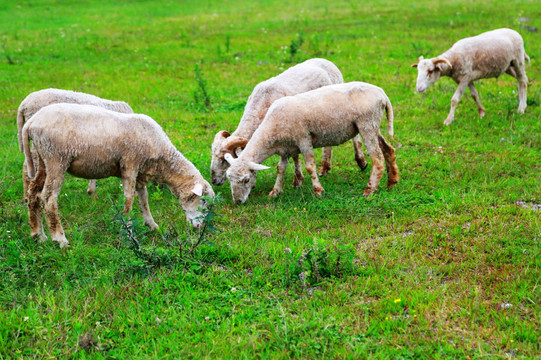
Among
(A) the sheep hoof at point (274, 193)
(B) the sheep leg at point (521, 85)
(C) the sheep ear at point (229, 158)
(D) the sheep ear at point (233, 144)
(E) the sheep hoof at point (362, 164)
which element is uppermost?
(B) the sheep leg at point (521, 85)

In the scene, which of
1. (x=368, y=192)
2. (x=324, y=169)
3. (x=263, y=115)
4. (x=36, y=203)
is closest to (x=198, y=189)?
(x=36, y=203)

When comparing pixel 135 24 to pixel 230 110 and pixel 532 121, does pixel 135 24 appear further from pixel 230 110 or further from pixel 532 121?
pixel 532 121

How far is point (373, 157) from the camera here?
7348 mm

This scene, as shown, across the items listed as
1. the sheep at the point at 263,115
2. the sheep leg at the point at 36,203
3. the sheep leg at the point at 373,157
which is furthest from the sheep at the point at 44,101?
the sheep leg at the point at 373,157

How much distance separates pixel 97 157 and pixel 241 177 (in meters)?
1.96

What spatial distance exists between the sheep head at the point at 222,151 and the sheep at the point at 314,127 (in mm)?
395

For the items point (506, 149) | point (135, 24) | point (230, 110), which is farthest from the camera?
point (135, 24)

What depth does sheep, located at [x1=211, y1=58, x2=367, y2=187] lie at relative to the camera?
7.84m

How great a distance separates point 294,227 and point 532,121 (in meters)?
6.05

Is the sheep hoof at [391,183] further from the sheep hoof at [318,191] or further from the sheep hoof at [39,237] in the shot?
the sheep hoof at [39,237]

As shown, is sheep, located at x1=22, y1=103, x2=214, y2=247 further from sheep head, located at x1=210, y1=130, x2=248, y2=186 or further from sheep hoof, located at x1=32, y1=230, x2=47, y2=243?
sheep head, located at x1=210, y1=130, x2=248, y2=186

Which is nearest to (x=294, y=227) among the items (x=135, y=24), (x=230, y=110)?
(x=230, y=110)

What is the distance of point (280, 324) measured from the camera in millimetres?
4324

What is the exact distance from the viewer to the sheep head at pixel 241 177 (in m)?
7.07
